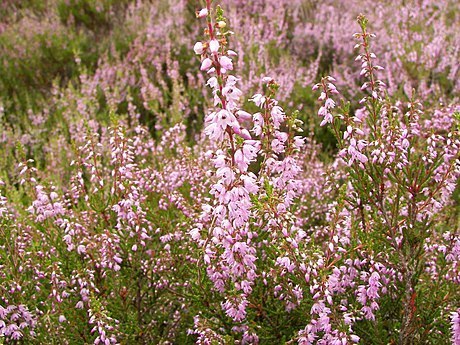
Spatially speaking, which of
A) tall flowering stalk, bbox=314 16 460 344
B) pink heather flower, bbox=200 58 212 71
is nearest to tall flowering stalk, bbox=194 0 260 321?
pink heather flower, bbox=200 58 212 71

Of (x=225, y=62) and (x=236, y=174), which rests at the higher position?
(x=225, y=62)

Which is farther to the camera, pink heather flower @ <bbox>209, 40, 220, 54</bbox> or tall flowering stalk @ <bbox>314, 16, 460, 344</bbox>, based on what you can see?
tall flowering stalk @ <bbox>314, 16, 460, 344</bbox>

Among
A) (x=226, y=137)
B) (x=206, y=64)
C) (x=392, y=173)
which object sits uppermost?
(x=206, y=64)

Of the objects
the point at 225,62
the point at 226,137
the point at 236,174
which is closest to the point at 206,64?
the point at 225,62

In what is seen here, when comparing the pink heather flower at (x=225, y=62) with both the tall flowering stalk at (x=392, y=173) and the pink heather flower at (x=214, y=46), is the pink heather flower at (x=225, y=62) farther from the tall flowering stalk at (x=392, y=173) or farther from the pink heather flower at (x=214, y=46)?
the tall flowering stalk at (x=392, y=173)

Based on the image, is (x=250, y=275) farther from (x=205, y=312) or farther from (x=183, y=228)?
(x=183, y=228)

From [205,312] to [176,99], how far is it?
3.10 metres

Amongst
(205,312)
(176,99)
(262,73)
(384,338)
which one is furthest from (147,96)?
(384,338)

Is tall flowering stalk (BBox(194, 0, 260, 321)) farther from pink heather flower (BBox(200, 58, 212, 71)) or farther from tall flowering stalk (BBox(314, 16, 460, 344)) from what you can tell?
tall flowering stalk (BBox(314, 16, 460, 344))

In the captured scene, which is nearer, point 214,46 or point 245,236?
point 214,46

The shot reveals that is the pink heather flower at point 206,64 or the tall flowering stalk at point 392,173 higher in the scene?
the pink heather flower at point 206,64

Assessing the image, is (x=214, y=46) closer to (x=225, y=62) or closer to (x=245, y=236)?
(x=225, y=62)

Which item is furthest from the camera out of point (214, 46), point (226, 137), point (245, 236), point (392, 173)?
point (245, 236)

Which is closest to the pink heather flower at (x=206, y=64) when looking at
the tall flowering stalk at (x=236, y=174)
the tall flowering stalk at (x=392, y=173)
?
the tall flowering stalk at (x=236, y=174)
